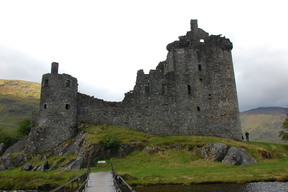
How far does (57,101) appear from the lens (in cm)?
4206

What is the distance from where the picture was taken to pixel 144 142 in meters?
39.8

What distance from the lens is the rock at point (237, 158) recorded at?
34562mm

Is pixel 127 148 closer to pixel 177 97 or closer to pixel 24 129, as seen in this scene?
pixel 177 97

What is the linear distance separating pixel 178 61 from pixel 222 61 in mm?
9184

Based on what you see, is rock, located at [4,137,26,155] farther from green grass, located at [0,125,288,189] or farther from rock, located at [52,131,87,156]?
rock, located at [52,131,87,156]

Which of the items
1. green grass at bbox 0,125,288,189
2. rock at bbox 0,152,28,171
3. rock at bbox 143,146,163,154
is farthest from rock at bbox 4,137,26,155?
rock at bbox 143,146,163,154

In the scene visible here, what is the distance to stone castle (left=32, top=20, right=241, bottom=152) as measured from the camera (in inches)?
1713

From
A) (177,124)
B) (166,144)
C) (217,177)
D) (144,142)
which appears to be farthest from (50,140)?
(217,177)

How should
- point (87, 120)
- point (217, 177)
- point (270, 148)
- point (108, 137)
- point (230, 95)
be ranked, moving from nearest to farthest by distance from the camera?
point (217, 177) < point (108, 137) < point (270, 148) < point (87, 120) < point (230, 95)

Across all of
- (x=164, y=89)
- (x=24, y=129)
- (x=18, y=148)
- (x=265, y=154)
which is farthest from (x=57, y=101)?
(x=265, y=154)

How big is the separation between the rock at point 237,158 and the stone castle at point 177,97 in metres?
11.6

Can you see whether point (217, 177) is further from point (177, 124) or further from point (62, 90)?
point (62, 90)

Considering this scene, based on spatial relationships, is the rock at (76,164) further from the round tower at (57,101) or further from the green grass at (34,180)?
the round tower at (57,101)

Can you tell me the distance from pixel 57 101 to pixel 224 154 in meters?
27.4
